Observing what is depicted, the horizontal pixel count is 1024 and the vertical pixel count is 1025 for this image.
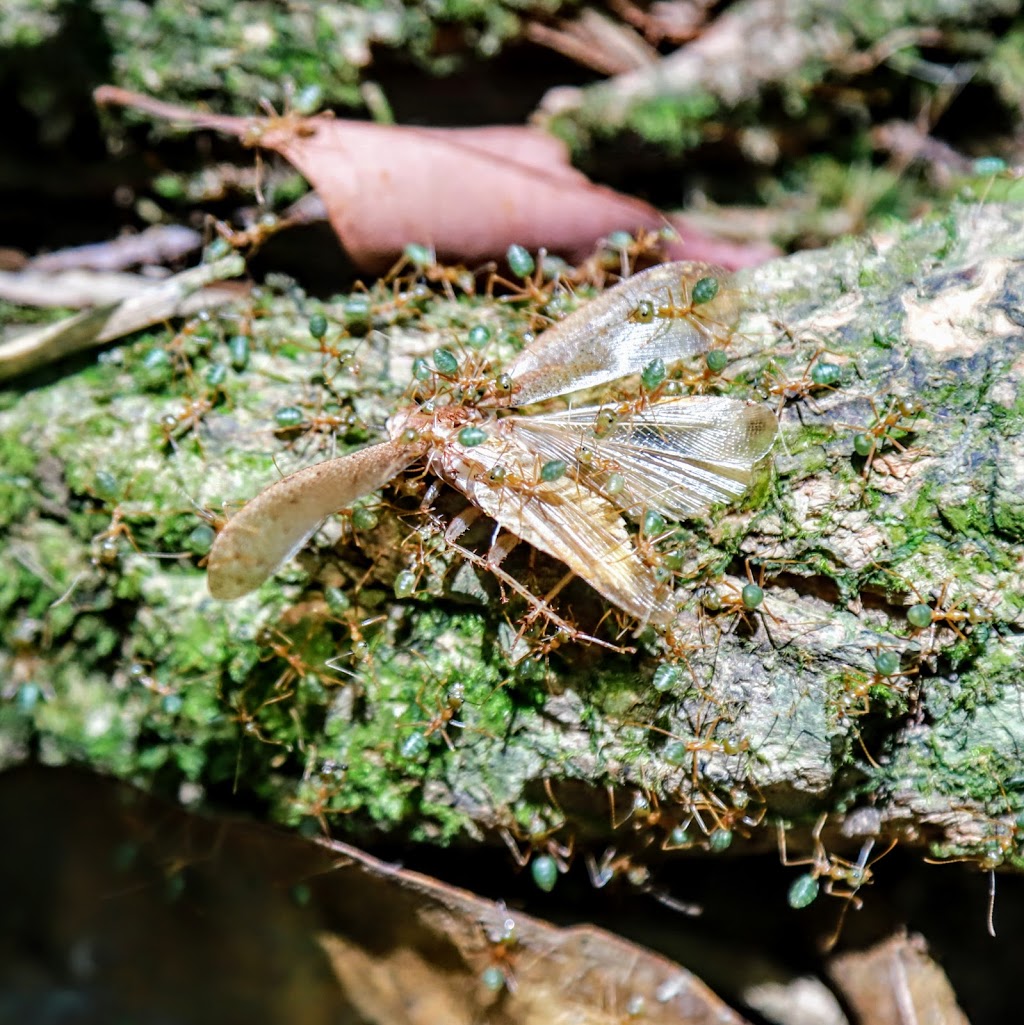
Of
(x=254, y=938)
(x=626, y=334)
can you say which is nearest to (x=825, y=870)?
(x=626, y=334)

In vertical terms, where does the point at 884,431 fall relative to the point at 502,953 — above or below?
above

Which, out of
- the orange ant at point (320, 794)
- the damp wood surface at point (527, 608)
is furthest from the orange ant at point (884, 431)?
the orange ant at point (320, 794)

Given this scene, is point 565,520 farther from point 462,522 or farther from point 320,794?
point 320,794

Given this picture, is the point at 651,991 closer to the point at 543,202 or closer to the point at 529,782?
the point at 529,782

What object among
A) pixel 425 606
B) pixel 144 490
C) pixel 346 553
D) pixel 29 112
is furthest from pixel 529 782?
pixel 29 112

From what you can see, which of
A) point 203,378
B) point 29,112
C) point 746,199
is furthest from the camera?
point 746,199
